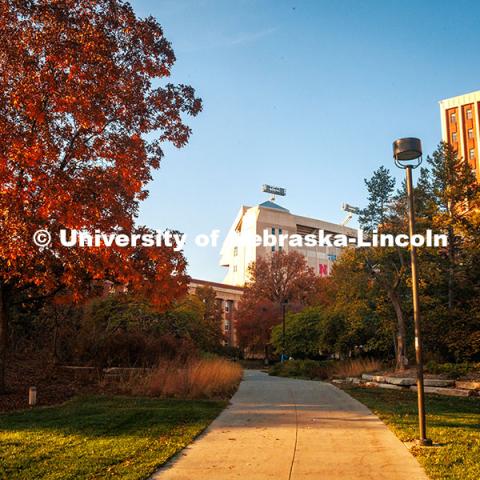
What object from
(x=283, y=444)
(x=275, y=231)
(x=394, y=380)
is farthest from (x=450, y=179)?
(x=275, y=231)

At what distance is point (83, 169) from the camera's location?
1323 centimetres

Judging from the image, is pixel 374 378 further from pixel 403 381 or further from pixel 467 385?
pixel 467 385

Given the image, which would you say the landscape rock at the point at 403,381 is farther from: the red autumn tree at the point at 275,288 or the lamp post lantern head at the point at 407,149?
the red autumn tree at the point at 275,288

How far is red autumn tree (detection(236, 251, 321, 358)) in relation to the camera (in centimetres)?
5803

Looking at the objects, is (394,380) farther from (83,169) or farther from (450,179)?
(83,169)

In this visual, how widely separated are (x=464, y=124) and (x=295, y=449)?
70660 millimetres

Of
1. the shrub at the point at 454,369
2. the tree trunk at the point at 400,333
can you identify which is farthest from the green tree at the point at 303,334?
the shrub at the point at 454,369

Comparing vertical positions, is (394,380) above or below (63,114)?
below

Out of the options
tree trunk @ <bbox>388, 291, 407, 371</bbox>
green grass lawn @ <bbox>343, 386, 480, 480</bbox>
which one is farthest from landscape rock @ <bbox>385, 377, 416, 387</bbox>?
green grass lawn @ <bbox>343, 386, 480, 480</bbox>

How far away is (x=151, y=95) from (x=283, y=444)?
10.2 meters

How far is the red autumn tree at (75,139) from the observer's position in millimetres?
11711

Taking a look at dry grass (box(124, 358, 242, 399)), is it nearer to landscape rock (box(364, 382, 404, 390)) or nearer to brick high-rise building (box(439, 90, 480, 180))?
landscape rock (box(364, 382, 404, 390))

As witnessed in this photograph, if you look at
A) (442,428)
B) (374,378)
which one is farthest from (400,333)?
(442,428)

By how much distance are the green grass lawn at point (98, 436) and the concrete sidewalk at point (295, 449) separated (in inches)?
16.0
